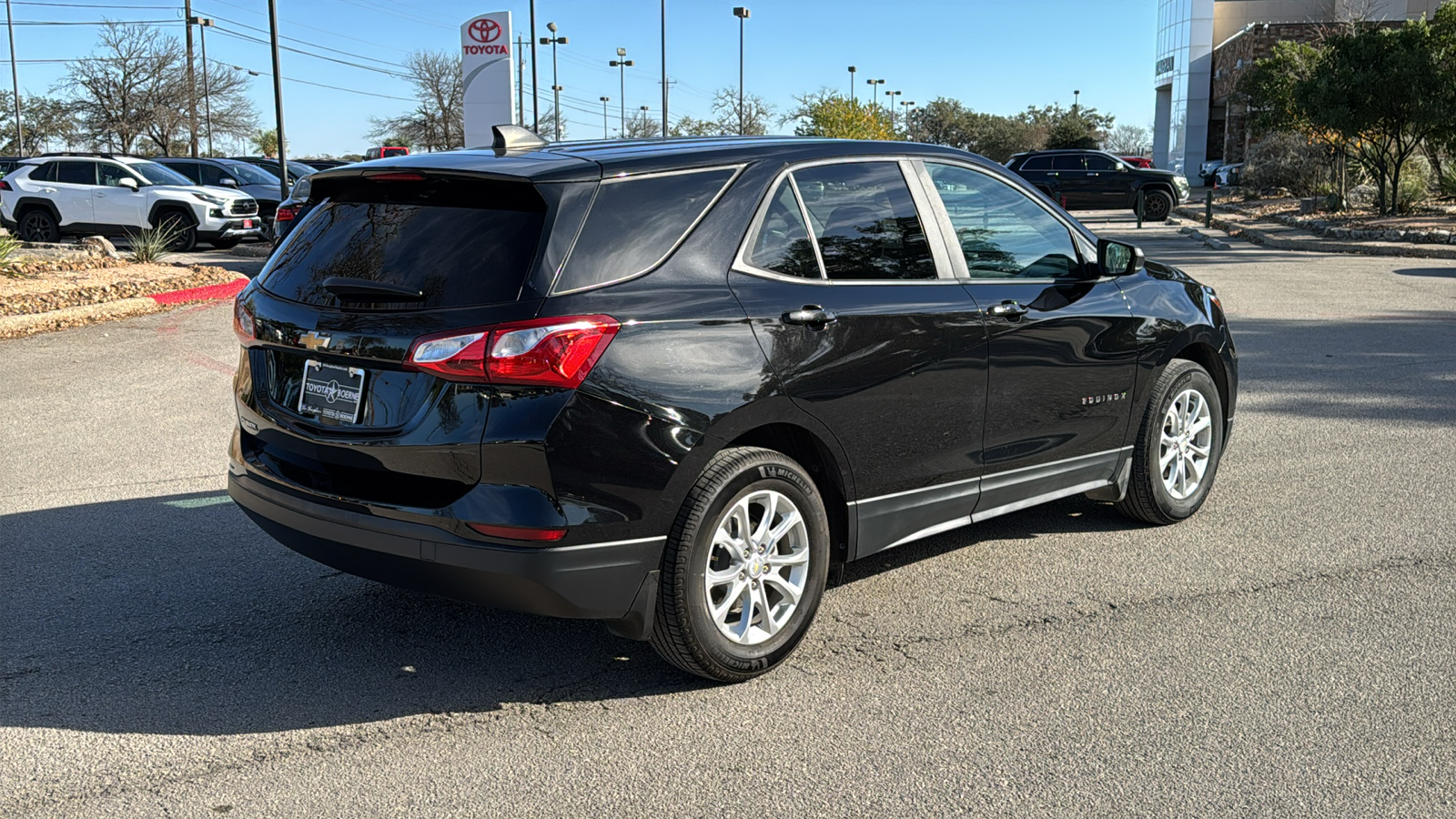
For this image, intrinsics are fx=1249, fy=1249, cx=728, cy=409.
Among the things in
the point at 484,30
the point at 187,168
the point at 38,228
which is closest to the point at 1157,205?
the point at 484,30

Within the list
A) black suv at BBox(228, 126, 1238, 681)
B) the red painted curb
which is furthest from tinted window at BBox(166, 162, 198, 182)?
black suv at BBox(228, 126, 1238, 681)

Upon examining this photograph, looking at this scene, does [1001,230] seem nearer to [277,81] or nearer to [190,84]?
[277,81]

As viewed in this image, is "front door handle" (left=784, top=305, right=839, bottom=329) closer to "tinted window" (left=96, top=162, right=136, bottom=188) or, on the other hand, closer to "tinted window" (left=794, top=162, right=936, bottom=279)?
"tinted window" (left=794, top=162, right=936, bottom=279)

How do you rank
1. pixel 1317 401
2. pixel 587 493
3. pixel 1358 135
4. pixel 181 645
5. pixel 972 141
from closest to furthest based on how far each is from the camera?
pixel 587 493, pixel 181 645, pixel 1317 401, pixel 1358 135, pixel 972 141

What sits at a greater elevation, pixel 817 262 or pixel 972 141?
pixel 972 141

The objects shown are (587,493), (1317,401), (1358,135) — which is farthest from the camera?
(1358,135)

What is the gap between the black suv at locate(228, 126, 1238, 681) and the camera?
358cm

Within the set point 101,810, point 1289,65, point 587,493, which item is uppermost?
point 1289,65

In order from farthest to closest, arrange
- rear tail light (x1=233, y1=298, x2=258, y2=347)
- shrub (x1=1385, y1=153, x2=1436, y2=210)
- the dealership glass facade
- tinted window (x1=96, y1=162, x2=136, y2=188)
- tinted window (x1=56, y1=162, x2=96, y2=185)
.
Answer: the dealership glass facade
shrub (x1=1385, y1=153, x2=1436, y2=210)
tinted window (x1=56, y1=162, x2=96, y2=185)
tinted window (x1=96, y1=162, x2=136, y2=188)
rear tail light (x1=233, y1=298, x2=258, y2=347)

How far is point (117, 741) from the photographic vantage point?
11.9 feet

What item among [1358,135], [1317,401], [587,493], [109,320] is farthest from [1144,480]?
[1358,135]

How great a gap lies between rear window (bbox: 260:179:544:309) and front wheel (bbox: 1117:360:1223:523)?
3.17 meters

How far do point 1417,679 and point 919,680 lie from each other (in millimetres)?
1615

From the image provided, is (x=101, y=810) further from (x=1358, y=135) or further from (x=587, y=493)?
(x=1358, y=135)
